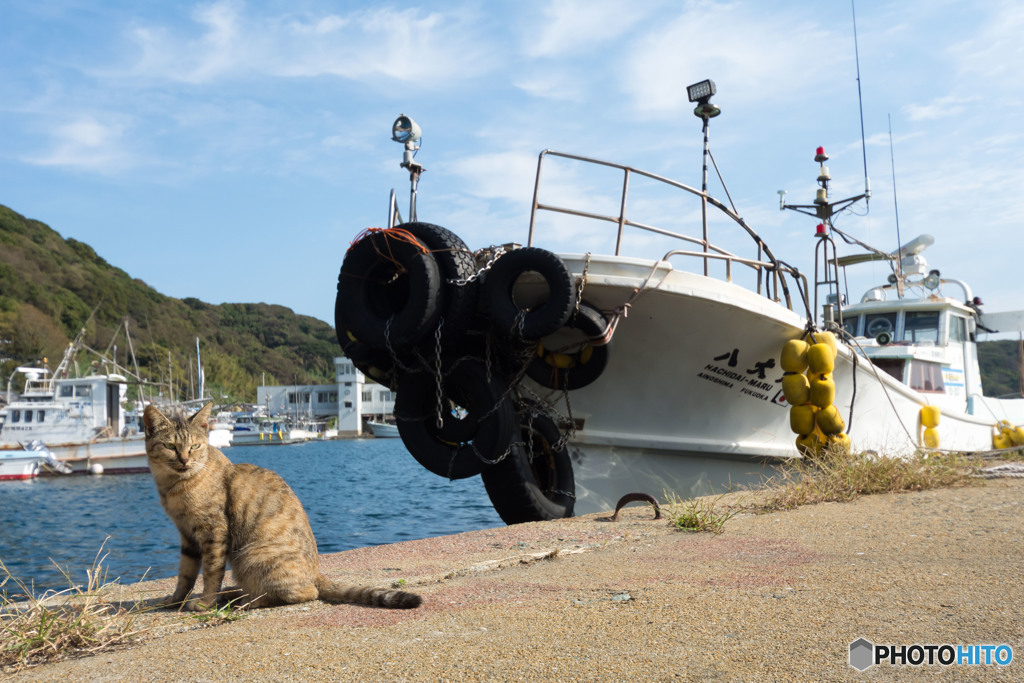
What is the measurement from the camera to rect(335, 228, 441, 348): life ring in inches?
268

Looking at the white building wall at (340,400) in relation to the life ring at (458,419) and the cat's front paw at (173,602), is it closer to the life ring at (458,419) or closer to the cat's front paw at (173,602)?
the life ring at (458,419)

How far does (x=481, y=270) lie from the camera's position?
23.5ft

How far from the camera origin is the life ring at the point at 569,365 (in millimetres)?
7797

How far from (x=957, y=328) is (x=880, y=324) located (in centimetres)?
129

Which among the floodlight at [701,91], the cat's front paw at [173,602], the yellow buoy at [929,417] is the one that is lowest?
the cat's front paw at [173,602]

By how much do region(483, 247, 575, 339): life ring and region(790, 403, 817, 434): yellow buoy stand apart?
311cm

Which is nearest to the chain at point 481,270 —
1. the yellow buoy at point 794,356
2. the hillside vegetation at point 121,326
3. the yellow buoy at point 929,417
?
the yellow buoy at point 794,356

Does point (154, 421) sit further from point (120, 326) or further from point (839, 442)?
point (120, 326)

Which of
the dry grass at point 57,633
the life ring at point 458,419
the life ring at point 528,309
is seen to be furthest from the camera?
the life ring at point 458,419

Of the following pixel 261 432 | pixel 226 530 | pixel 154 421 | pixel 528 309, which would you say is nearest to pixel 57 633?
pixel 226 530

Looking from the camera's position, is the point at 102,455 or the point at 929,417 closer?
the point at 929,417

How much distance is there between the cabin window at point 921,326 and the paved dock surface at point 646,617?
8123mm

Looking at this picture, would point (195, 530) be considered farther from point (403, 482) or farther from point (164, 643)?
point (403, 482)

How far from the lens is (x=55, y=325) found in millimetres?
78250
